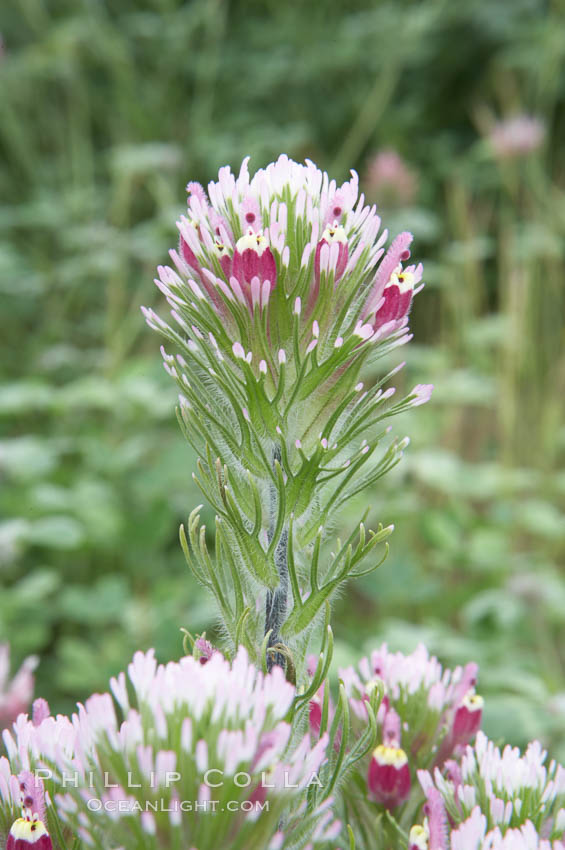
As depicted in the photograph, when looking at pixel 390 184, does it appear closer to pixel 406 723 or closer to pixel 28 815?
pixel 406 723

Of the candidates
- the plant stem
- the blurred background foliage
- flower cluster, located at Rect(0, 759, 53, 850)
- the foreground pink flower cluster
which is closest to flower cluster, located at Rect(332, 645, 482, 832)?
the foreground pink flower cluster

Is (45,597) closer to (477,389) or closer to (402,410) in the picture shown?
(477,389)

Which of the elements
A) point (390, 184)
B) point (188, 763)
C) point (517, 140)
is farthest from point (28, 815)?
point (517, 140)

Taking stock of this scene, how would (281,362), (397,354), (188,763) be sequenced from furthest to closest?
(397,354) → (281,362) → (188,763)

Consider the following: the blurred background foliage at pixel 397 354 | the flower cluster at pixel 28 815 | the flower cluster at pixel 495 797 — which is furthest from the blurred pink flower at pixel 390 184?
the flower cluster at pixel 28 815

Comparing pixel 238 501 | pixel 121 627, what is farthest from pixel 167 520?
pixel 238 501

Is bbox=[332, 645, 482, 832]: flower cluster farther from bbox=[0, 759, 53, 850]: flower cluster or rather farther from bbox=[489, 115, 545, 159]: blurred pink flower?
bbox=[489, 115, 545, 159]: blurred pink flower

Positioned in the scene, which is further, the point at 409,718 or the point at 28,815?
the point at 409,718
